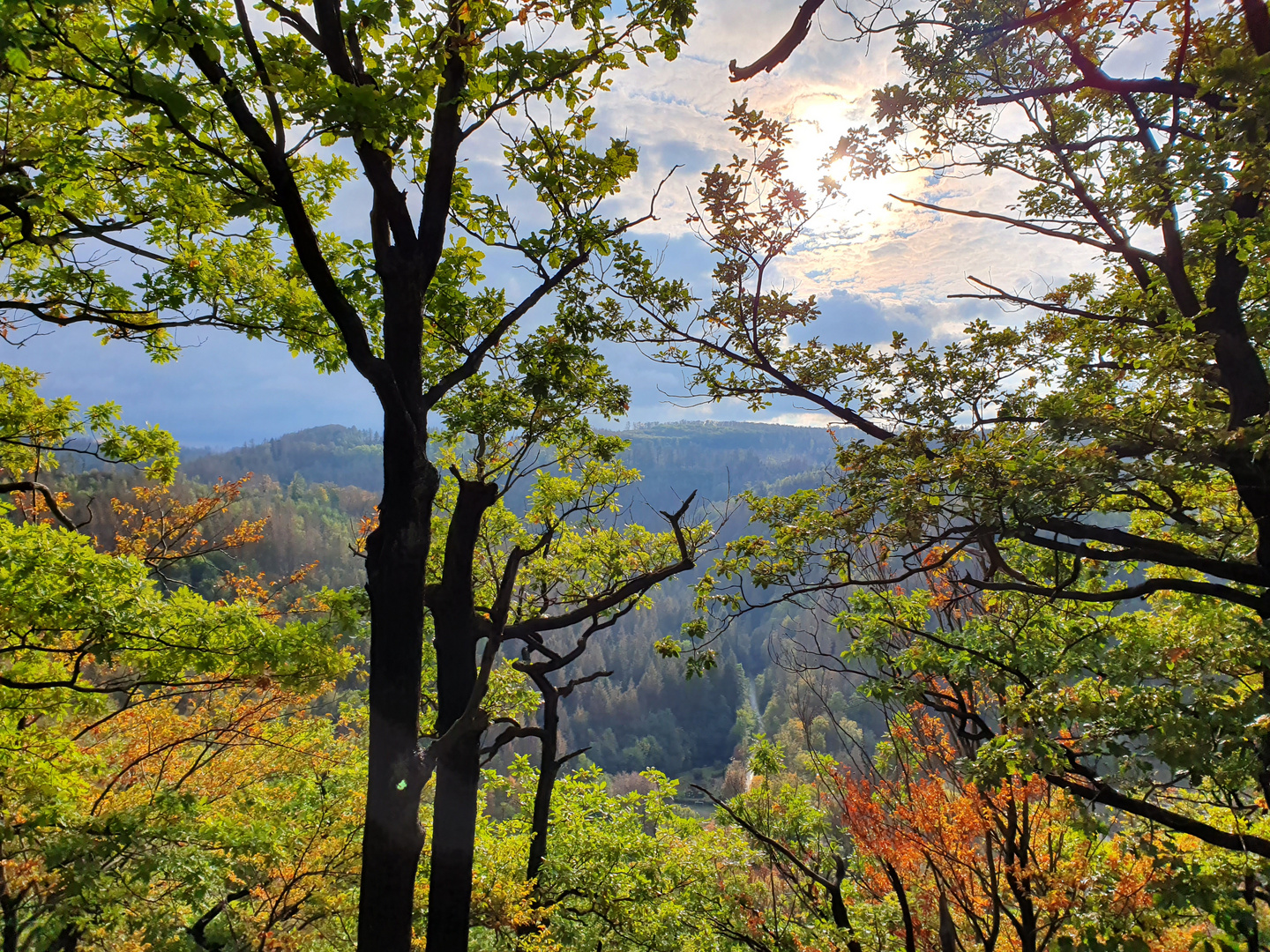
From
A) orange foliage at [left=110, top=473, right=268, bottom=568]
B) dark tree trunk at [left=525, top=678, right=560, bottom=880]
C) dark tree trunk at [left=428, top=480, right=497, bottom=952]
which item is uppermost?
orange foliage at [left=110, top=473, right=268, bottom=568]

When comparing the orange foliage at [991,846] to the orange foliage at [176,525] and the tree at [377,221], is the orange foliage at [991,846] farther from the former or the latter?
the orange foliage at [176,525]

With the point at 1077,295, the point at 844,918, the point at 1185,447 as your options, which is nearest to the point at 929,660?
the point at 844,918

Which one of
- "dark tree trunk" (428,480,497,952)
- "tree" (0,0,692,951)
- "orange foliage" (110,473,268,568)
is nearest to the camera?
"tree" (0,0,692,951)

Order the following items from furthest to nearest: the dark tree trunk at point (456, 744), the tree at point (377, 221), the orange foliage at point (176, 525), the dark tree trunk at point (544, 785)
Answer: the orange foliage at point (176, 525), the dark tree trunk at point (544, 785), the dark tree trunk at point (456, 744), the tree at point (377, 221)

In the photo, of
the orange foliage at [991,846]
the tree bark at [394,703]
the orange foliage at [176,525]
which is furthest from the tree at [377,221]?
the orange foliage at [176,525]

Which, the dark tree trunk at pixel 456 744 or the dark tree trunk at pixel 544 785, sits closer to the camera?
the dark tree trunk at pixel 456 744

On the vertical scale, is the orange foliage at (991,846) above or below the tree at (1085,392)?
below

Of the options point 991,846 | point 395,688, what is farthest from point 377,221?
point 991,846

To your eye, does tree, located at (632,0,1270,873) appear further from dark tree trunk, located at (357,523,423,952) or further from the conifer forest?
dark tree trunk, located at (357,523,423,952)

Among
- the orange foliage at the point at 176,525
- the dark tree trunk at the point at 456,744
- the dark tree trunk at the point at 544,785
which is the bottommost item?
the dark tree trunk at the point at 544,785

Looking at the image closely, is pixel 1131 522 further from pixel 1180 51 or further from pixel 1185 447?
pixel 1180 51

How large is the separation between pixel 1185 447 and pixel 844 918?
4.76 m

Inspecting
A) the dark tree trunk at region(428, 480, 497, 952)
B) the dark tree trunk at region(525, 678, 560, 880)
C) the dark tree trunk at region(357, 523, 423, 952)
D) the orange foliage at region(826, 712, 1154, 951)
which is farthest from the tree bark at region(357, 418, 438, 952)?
the dark tree trunk at region(525, 678, 560, 880)

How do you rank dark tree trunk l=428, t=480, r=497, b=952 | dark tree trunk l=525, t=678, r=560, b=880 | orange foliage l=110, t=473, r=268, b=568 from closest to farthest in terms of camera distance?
dark tree trunk l=428, t=480, r=497, b=952, dark tree trunk l=525, t=678, r=560, b=880, orange foliage l=110, t=473, r=268, b=568
